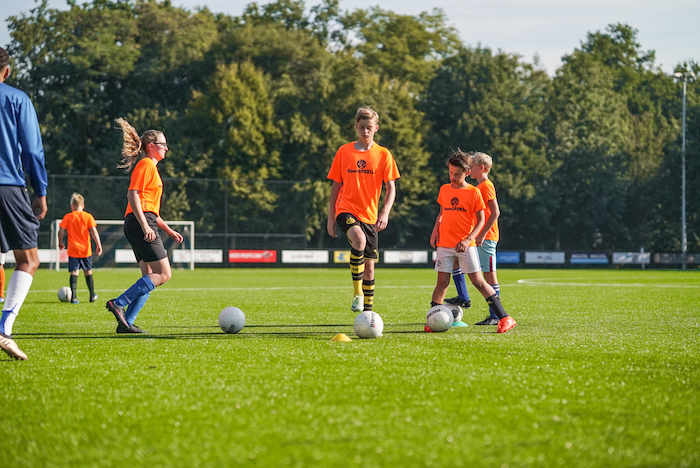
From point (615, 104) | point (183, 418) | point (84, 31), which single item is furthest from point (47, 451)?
point (615, 104)

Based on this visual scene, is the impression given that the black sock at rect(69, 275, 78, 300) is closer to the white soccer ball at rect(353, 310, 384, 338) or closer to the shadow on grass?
the shadow on grass

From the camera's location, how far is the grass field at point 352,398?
10.8 feet

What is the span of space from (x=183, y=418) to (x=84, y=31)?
5122 centimetres

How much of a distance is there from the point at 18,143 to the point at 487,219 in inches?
202

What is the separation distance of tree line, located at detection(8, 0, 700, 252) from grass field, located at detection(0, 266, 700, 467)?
117 ft

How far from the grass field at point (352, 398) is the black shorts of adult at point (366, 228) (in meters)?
1.03

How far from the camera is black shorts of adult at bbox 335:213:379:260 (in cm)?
876

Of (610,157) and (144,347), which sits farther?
(610,157)

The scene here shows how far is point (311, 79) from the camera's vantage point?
1988 inches

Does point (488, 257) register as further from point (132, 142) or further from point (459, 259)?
point (132, 142)

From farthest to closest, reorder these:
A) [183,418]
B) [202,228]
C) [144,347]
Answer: [202,228]
[144,347]
[183,418]

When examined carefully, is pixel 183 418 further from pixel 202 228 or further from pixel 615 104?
pixel 615 104

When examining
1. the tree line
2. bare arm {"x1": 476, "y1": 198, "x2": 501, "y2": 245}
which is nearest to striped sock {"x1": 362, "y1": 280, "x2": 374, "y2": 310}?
bare arm {"x1": 476, "y1": 198, "x2": 501, "y2": 245}

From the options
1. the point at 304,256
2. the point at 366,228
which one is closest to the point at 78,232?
the point at 366,228
